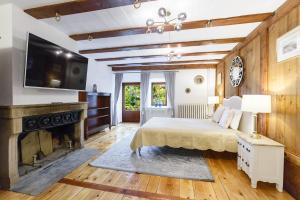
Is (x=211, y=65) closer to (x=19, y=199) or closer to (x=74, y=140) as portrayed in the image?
(x=74, y=140)

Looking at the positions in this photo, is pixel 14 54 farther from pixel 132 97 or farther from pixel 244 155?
pixel 132 97

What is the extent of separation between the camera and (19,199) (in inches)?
76.9

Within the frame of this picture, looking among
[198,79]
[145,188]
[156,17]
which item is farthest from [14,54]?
[198,79]

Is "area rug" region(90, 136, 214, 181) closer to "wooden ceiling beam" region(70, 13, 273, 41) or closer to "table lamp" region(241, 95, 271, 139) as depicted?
"table lamp" region(241, 95, 271, 139)

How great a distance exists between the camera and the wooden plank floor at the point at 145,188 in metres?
2.03

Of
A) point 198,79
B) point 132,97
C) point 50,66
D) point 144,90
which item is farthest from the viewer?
point 132,97

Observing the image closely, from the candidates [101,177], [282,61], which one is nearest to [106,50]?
[101,177]

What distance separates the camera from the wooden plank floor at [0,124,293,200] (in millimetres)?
2025

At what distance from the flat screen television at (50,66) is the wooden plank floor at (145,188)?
5.26 ft

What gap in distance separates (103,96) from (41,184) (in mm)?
3950

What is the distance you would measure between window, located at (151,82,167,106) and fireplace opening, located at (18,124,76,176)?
4.03 m

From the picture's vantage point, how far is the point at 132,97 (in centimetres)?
771

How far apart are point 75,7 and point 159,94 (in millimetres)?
5226

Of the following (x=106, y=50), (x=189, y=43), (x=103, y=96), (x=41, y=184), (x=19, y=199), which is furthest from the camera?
(x=103, y=96)
